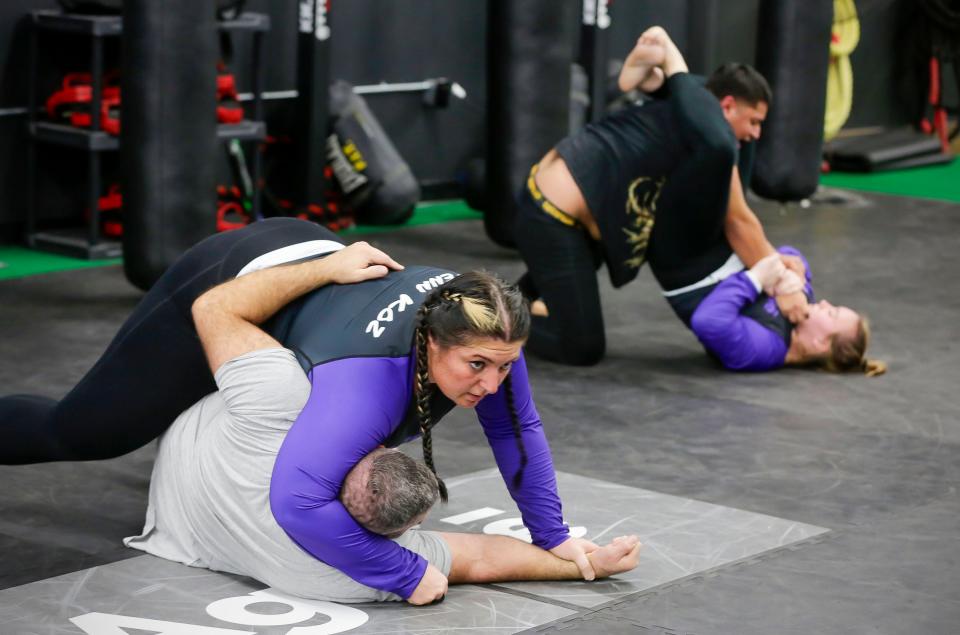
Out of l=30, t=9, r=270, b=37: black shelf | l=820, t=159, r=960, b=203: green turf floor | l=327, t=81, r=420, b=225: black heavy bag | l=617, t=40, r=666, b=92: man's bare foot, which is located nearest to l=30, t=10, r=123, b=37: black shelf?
l=30, t=9, r=270, b=37: black shelf

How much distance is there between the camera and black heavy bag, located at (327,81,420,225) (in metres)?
7.55

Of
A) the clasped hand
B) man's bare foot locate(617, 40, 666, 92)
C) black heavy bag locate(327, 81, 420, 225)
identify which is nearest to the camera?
the clasped hand

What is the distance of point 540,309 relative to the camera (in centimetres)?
558

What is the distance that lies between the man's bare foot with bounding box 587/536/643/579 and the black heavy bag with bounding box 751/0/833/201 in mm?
4378

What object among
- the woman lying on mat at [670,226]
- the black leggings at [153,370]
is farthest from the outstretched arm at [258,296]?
the woman lying on mat at [670,226]

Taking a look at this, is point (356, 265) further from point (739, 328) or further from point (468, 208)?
point (468, 208)

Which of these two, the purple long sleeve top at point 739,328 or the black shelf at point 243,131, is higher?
the black shelf at point 243,131

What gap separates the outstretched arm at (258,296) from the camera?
122 inches

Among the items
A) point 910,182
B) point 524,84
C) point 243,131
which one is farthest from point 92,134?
point 910,182

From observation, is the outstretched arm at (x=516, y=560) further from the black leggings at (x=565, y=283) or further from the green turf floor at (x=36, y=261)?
the green turf floor at (x=36, y=261)

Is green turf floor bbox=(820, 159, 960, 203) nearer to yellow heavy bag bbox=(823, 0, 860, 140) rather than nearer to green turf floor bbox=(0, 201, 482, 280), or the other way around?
yellow heavy bag bbox=(823, 0, 860, 140)

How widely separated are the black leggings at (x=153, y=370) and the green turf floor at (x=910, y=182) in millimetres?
6494

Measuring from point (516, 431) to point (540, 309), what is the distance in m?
2.49

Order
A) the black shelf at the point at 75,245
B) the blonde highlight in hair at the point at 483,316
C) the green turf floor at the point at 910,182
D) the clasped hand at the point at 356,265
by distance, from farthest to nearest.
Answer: the green turf floor at the point at 910,182 → the black shelf at the point at 75,245 → the clasped hand at the point at 356,265 → the blonde highlight in hair at the point at 483,316
